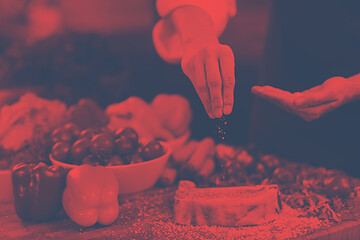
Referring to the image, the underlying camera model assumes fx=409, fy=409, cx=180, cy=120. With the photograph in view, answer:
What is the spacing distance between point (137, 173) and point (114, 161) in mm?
78

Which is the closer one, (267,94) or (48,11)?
(267,94)

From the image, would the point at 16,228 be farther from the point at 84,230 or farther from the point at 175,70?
the point at 175,70

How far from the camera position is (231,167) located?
130 centimetres

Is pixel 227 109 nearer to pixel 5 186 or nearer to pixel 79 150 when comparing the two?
pixel 79 150

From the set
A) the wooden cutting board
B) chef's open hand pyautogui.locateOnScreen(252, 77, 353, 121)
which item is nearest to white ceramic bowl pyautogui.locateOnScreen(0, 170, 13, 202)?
the wooden cutting board

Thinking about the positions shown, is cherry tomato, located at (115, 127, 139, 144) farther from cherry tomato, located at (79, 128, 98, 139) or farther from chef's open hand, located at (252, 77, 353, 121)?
chef's open hand, located at (252, 77, 353, 121)

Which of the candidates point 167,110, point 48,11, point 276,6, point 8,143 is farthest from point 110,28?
point 8,143

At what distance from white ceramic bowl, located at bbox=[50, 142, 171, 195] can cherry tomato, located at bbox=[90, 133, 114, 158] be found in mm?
48

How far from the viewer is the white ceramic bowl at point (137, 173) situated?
1.18 metres

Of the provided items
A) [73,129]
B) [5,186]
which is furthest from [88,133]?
[5,186]

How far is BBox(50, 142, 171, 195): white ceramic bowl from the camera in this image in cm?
118

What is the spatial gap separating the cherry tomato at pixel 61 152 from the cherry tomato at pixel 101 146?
3.0 inches

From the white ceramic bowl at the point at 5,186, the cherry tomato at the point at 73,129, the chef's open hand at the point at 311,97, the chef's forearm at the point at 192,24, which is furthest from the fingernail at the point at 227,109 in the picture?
the white ceramic bowl at the point at 5,186

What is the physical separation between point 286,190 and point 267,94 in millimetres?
307
